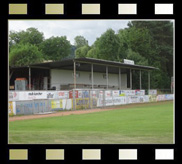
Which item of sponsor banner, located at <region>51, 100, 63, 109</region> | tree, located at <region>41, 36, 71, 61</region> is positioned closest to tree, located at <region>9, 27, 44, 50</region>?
tree, located at <region>41, 36, 71, 61</region>

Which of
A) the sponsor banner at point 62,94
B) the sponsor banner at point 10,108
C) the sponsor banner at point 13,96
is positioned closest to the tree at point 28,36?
the sponsor banner at point 62,94

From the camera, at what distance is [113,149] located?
421 cm

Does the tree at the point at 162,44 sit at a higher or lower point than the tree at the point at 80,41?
lower

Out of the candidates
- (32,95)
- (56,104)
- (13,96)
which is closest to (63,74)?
(56,104)

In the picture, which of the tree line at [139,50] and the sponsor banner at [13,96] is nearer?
the sponsor banner at [13,96]

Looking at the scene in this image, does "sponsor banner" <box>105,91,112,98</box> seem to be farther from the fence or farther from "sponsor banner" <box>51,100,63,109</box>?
"sponsor banner" <box>51,100,63,109</box>

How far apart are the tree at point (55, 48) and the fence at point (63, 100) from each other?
151 feet

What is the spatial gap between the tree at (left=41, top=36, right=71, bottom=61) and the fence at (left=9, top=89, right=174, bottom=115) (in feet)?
151

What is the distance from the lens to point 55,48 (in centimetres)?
8144

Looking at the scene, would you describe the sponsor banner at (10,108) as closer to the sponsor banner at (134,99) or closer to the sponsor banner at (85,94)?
the sponsor banner at (85,94)

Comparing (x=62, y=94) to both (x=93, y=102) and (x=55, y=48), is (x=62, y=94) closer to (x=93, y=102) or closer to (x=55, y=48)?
(x=93, y=102)

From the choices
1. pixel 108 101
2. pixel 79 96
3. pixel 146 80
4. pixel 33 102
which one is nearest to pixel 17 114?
pixel 33 102

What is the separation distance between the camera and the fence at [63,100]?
888 inches

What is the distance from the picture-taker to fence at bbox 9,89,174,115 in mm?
22562
